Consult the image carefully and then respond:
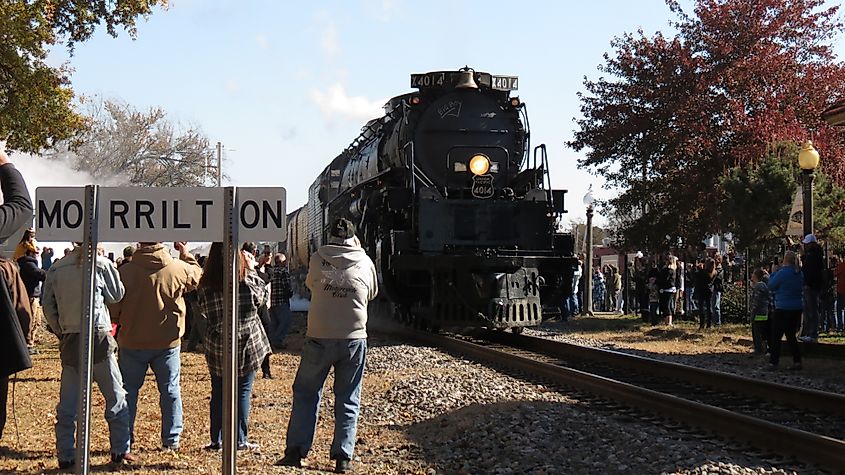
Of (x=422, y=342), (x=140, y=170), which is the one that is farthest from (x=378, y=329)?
(x=140, y=170)

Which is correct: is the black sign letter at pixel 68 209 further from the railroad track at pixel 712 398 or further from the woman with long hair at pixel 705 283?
the woman with long hair at pixel 705 283

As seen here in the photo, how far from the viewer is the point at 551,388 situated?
1178cm

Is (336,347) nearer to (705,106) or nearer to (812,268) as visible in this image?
(812,268)

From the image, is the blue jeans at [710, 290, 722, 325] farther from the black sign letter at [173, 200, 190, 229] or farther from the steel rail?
the black sign letter at [173, 200, 190, 229]

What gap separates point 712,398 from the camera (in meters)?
11.0

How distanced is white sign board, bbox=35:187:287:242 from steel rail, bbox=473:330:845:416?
21.5ft

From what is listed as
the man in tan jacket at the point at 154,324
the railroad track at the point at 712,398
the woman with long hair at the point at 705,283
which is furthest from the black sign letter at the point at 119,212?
the woman with long hair at the point at 705,283

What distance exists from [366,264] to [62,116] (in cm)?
1063

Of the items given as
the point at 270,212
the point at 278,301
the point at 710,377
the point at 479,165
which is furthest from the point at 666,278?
the point at 270,212

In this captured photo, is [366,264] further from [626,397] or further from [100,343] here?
[626,397]

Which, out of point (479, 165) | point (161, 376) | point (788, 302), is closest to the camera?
point (161, 376)

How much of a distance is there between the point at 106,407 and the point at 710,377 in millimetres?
7415

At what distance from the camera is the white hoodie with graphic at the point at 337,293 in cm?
742

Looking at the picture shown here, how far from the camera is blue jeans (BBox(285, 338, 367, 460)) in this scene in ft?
24.3
